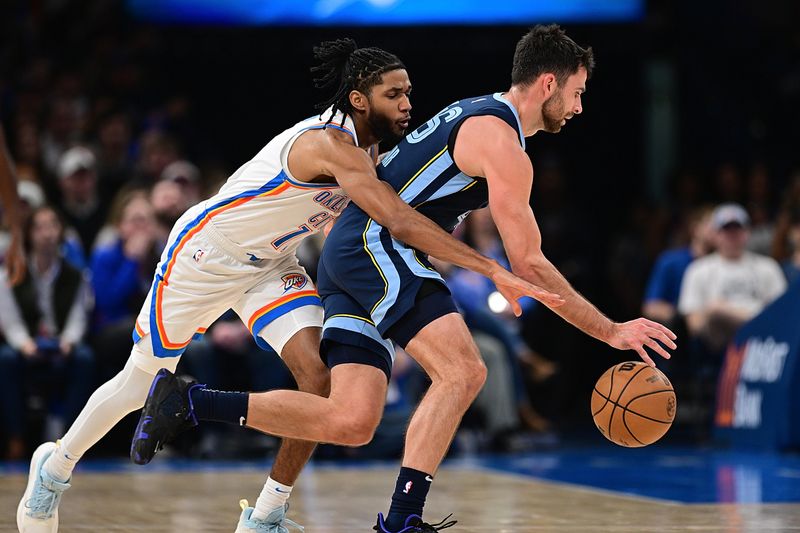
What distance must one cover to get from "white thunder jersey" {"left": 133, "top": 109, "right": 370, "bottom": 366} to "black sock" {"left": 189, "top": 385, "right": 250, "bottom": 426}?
1.62ft

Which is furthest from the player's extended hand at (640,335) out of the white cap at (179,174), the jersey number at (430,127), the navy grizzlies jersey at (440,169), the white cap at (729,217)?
the white cap at (729,217)

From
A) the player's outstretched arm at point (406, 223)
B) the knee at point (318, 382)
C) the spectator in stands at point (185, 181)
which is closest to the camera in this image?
the player's outstretched arm at point (406, 223)

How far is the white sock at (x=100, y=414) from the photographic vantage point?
227 inches

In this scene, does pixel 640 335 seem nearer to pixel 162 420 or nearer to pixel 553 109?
pixel 553 109

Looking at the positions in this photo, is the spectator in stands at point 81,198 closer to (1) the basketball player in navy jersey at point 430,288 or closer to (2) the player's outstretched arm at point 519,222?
(1) the basketball player in navy jersey at point 430,288

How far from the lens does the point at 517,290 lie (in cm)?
502

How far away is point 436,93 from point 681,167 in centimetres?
334

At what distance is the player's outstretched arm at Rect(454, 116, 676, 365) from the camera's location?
16.6 feet

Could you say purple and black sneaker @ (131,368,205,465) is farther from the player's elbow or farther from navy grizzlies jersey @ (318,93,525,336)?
the player's elbow

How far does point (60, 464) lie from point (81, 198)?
5904 mm

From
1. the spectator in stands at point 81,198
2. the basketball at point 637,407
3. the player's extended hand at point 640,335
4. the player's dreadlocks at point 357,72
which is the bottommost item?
the basketball at point 637,407

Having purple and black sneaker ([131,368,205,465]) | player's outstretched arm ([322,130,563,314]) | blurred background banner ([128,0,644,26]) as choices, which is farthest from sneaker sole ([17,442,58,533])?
blurred background banner ([128,0,644,26])

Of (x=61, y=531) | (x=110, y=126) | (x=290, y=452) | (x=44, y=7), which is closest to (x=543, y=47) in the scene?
(x=290, y=452)

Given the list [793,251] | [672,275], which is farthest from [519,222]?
[793,251]
